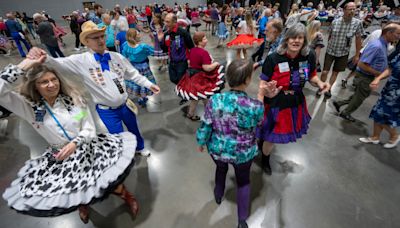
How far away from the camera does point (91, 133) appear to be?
4.96ft

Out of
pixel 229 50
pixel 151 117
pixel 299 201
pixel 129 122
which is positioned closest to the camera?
pixel 299 201

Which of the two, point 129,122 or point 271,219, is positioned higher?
point 129,122

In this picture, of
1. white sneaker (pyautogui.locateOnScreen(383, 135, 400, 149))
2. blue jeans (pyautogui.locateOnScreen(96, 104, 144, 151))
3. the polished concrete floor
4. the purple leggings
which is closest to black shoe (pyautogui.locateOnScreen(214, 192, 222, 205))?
the polished concrete floor

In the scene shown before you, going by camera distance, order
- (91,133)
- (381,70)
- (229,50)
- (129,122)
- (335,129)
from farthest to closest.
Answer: (229,50)
(335,129)
(381,70)
(129,122)
(91,133)

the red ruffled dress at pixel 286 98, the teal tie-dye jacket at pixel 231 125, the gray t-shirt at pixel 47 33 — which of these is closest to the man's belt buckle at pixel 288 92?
the red ruffled dress at pixel 286 98

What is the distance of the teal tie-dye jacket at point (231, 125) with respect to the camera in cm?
143

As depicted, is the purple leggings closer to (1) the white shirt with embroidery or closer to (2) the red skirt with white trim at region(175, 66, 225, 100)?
(1) the white shirt with embroidery

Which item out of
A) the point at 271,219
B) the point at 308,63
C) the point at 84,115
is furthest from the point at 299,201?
the point at 84,115

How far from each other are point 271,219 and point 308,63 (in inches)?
62.1

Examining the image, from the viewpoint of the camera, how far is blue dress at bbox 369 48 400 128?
7.75ft

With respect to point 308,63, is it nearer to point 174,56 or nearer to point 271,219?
point 271,219

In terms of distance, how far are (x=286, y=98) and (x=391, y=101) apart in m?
1.65

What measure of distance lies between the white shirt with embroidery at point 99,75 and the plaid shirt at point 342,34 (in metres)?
3.86

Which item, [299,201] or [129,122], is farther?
[129,122]
